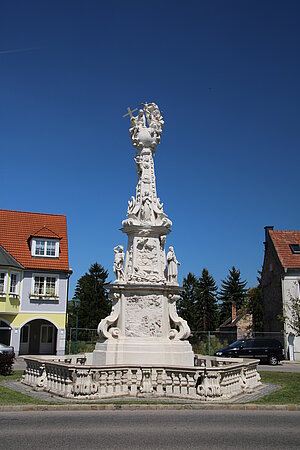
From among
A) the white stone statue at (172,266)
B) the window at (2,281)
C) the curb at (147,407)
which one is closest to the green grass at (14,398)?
the curb at (147,407)

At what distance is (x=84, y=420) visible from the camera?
890cm

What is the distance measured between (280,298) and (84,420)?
28130 millimetres

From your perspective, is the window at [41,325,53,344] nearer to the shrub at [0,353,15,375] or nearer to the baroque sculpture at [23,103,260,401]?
the shrub at [0,353,15,375]

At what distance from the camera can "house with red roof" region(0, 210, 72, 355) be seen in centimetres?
3159

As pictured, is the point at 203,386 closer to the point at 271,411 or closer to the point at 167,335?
the point at 271,411

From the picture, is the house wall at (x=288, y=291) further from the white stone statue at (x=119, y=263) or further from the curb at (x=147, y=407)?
the curb at (x=147, y=407)

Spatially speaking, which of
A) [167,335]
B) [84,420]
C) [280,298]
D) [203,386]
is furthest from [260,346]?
[84,420]

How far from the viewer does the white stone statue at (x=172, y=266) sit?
14875 millimetres

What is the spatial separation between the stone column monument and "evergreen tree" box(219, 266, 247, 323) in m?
53.4

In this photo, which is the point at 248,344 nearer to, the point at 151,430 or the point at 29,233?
the point at 29,233

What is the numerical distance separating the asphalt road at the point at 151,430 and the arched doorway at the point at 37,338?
2583cm

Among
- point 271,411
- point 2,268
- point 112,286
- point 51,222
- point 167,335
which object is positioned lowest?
point 271,411

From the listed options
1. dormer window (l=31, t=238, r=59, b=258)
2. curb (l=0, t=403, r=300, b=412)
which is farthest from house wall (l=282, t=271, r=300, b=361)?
curb (l=0, t=403, r=300, b=412)

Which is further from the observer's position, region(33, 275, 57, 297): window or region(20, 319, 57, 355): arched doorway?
region(20, 319, 57, 355): arched doorway
